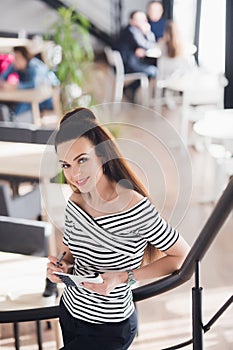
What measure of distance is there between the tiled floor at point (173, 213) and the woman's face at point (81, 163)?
0.06m

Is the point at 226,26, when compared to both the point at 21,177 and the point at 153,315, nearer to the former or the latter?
the point at 21,177

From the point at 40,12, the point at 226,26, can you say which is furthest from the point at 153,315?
the point at 40,12

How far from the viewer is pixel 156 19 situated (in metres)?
7.86

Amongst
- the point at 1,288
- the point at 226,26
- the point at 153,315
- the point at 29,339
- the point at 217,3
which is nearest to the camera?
the point at 1,288

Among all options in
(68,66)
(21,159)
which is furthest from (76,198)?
(68,66)

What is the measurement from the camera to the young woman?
4.07 feet

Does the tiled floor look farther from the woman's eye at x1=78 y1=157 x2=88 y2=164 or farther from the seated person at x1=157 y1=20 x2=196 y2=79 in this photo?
the seated person at x1=157 y1=20 x2=196 y2=79

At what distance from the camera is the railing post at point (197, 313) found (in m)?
1.22

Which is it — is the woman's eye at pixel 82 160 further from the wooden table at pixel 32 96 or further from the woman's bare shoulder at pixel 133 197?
the wooden table at pixel 32 96

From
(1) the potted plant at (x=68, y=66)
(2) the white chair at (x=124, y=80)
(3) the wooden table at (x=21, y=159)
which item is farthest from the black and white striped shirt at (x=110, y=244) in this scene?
(2) the white chair at (x=124, y=80)

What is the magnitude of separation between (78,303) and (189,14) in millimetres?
6643

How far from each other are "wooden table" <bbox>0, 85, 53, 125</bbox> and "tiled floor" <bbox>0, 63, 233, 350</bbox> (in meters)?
1.33

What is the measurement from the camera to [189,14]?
7.62 metres

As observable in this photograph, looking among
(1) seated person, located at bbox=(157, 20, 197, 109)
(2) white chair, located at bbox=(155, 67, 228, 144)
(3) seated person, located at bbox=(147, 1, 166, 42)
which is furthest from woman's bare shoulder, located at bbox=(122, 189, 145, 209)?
(3) seated person, located at bbox=(147, 1, 166, 42)
